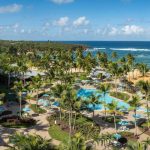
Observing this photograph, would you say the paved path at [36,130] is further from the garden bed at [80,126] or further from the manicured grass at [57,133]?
the garden bed at [80,126]

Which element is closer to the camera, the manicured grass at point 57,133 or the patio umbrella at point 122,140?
the patio umbrella at point 122,140

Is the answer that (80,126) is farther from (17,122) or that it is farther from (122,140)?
(17,122)

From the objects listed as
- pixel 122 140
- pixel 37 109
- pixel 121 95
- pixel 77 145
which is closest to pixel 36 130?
pixel 37 109

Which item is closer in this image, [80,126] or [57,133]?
[57,133]

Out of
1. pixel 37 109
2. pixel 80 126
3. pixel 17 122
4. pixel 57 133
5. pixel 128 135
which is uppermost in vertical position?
pixel 37 109

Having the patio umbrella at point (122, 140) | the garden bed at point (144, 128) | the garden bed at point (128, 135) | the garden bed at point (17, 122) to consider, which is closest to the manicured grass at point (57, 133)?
the garden bed at point (17, 122)

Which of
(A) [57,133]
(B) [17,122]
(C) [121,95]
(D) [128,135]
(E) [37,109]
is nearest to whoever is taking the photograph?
(A) [57,133]

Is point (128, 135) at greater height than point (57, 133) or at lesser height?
lesser

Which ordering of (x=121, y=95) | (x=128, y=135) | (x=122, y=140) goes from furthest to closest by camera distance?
(x=121, y=95) → (x=128, y=135) → (x=122, y=140)

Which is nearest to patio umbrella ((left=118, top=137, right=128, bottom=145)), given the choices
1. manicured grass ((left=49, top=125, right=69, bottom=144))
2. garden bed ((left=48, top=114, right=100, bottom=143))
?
garden bed ((left=48, top=114, right=100, bottom=143))
